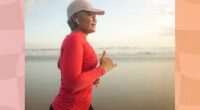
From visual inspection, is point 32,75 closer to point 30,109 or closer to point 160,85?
point 30,109

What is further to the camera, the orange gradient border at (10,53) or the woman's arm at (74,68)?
the orange gradient border at (10,53)

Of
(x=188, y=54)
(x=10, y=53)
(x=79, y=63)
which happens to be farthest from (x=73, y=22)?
(x=188, y=54)

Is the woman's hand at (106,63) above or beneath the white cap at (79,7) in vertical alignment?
beneath

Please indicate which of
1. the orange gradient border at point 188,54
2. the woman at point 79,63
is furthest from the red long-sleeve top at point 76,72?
the orange gradient border at point 188,54

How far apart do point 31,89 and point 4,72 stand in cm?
16

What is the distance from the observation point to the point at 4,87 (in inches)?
66.4

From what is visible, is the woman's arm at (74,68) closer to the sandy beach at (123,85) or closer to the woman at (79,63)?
the woman at (79,63)

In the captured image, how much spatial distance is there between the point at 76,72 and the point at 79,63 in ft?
0.14

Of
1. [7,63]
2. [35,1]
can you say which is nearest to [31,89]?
[7,63]

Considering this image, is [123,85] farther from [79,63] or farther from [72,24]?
[72,24]

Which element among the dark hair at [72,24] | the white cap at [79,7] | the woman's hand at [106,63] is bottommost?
the woman's hand at [106,63]

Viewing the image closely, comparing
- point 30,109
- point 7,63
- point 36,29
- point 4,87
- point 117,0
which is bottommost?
point 30,109

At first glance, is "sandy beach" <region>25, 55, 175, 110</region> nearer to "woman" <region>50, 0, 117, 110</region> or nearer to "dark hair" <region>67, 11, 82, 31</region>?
"woman" <region>50, 0, 117, 110</region>

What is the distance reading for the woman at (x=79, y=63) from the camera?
1538 millimetres
